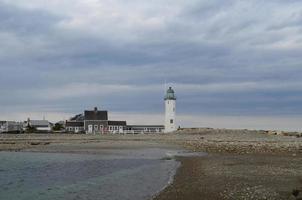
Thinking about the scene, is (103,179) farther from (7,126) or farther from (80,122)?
(7,126)

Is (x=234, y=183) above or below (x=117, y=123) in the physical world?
below

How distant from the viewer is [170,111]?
94.2 metres

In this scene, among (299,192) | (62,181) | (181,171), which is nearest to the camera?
(299,192)

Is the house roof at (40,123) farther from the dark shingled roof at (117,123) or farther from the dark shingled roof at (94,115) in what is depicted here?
the dark shingled roof at (94,115)

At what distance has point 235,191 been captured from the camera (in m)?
17.1

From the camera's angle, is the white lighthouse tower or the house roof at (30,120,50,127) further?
the house roof at (30,120,50,127)

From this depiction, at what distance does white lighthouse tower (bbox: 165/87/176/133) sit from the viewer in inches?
3716

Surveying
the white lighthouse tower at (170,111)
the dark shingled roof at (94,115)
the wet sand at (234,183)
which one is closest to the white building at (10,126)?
the dark shingled roof at (94,115)

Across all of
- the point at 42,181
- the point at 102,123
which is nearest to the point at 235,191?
the point at 42,181

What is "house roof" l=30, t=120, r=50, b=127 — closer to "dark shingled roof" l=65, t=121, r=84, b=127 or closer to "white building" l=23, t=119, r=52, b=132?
"white building" l=23, t=119, r=52, b=132

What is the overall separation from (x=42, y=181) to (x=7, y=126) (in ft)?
403

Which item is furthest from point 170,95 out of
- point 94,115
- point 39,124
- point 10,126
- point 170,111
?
point 10,126

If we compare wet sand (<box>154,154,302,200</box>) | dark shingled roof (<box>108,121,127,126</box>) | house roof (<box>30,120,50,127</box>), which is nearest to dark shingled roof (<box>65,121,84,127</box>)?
dark shingled roof (<box>108,121,127,126</box>)

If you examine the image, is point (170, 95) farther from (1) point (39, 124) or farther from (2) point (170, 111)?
(1) point (39, 124)
